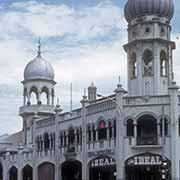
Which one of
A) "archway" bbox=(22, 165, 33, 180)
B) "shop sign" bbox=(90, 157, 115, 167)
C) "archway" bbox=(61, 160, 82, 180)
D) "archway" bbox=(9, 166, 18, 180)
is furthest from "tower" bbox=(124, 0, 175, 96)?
"archway" bbox=(9, 166, 18, 180)

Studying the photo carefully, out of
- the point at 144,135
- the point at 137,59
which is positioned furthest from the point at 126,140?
the point at 137,59

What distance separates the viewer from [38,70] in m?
84.4

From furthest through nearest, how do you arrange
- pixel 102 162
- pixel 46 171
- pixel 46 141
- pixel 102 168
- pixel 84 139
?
pixel 46 141 < pixel 46 171 < pixel 84 139 < pixel 102 168 < pixel 102 162

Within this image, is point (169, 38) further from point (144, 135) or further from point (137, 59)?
point (144, 135)

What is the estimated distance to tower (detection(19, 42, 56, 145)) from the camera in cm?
8325

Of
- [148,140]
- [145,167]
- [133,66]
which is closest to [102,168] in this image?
[145,167]

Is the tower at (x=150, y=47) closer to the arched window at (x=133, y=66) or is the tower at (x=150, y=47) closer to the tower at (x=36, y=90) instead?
the arched window at (x=133, y=66)

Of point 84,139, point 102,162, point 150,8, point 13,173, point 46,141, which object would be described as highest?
point 150,8

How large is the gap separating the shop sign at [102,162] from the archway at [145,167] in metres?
2.15

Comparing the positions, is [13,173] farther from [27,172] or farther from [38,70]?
[38,70]

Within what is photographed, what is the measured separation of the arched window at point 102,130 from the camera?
61.5 meters

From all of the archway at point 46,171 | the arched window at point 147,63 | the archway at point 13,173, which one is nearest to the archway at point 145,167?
the arched window at point 147,63

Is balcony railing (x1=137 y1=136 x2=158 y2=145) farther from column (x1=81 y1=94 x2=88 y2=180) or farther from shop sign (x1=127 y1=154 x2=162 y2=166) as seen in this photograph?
column (x1=81 y1=94 x2=88 y2=180)

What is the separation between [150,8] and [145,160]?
17179 mm
